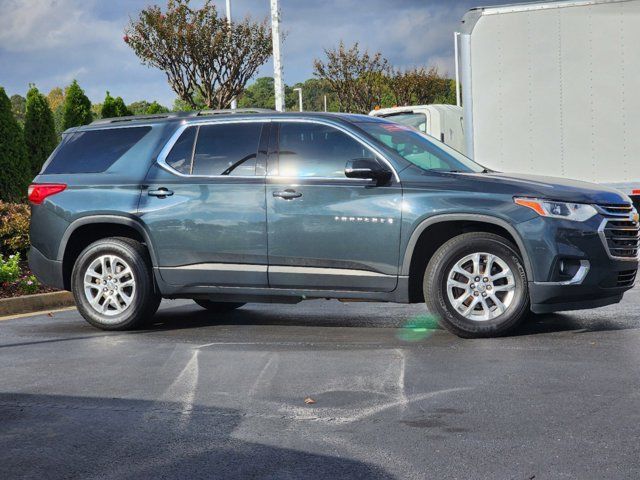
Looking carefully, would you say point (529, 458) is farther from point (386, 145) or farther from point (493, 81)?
point (493, 81)

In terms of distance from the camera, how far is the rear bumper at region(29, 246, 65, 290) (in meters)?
9.34

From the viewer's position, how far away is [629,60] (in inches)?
549

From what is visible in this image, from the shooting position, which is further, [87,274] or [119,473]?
[87,274]

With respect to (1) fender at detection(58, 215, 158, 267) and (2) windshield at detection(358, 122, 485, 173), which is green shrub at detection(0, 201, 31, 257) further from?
(2) windshield at detection(358, 122, 485, 173)

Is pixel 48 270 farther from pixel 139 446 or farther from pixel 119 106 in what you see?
pixel 119 106

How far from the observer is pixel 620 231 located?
7961 mm

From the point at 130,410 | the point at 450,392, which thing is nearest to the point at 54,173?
the point at 130,410

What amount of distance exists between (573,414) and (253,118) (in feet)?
14.5

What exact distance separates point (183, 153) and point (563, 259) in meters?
3.49

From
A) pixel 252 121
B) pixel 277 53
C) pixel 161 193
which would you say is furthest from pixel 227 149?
pixel 277 53

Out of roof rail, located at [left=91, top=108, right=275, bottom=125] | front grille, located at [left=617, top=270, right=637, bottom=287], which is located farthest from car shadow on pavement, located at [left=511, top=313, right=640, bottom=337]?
roof rail, located at [left=91, top=108, right=275, bottom=125]

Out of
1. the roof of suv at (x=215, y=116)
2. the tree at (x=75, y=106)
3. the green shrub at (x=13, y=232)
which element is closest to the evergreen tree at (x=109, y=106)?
the tree at (x=75, y=106)

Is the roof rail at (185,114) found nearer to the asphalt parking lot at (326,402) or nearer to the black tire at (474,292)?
the asphalt parking lot at (326,402)

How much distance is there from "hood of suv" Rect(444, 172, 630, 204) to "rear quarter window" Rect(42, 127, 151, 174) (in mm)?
3172
